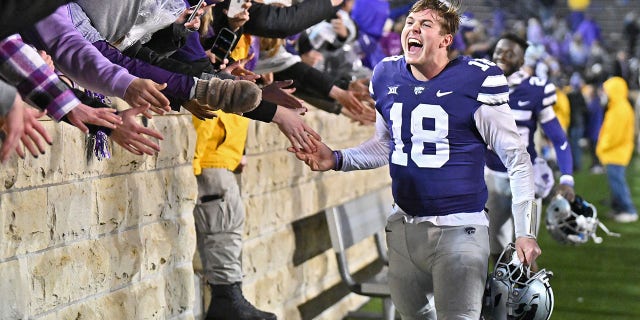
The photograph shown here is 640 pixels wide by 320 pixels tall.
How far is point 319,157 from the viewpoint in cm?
492

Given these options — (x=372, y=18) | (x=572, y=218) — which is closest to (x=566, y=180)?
(x=572, y=218)

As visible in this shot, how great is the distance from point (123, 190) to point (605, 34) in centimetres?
3427

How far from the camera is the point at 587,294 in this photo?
9305 mm

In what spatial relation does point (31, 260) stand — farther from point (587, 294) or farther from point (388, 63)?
point (587, 294)

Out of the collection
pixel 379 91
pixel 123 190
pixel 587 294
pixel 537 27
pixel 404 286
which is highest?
pixel 537 27

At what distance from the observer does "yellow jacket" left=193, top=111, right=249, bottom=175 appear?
549 cm

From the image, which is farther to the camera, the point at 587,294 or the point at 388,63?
the point at 587,294

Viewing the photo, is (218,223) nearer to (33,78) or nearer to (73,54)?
(73,54)

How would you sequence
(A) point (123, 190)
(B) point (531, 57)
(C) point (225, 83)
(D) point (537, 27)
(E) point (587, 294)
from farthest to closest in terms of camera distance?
(D) point (537, 27)
(B) point (531, 57)
(E) point (587, 294)
(A) point (123, 190)
(C) point (225, 83)

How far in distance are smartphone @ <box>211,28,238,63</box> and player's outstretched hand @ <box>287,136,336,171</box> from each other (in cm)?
62

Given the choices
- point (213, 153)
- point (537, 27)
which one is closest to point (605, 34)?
point (537, 27)

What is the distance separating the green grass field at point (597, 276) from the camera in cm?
862

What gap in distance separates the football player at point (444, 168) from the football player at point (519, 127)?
9.15ft

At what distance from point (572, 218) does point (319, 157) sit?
136 inches
